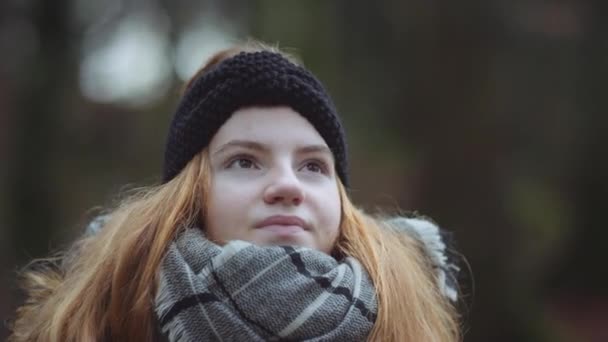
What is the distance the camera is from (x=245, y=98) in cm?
186

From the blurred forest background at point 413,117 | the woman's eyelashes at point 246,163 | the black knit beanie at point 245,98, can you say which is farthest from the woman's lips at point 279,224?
the blurred forest background at point 413,117

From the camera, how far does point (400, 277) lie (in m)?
1.91

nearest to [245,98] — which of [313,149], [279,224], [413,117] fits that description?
[313,149]

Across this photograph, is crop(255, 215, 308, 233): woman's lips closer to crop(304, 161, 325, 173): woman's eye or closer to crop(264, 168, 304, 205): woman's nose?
crop(264, 168, 304, 205): woman's nose

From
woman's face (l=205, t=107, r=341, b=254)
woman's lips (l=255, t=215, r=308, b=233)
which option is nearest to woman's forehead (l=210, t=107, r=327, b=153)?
woman's face (l=205, t=107, r=341, b=254)

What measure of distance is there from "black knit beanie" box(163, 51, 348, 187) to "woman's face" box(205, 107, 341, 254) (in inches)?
1.0

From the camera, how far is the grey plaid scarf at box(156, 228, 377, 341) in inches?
63.8

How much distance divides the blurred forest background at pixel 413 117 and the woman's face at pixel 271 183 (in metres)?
1.85

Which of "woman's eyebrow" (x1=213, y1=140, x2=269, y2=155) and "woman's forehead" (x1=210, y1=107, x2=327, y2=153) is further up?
"woman's forehead" (x1=210, y1=107, x2=327, y2=153)

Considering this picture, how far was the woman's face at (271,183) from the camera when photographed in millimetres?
1764

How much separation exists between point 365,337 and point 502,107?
3.38 metres

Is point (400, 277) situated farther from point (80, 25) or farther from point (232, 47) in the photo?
point (80, 25)

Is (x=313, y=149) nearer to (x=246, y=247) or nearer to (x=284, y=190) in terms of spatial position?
(x=284, y=190)

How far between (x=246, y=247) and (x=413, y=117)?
3.38 metres
